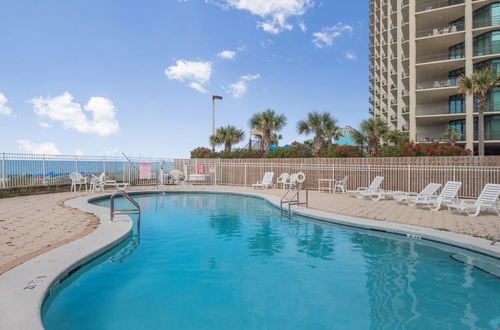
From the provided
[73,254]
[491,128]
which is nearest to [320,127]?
[491,128]

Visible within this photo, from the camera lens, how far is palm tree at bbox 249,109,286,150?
29844 mm

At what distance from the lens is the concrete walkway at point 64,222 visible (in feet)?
17.7

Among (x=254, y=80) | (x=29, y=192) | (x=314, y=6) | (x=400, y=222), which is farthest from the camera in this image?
(x=254, y=80)

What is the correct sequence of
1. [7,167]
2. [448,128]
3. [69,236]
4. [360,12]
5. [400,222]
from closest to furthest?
[69,236] < [400,222] < [7,167] < [448,128] < [360,12]

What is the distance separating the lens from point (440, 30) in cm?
2977

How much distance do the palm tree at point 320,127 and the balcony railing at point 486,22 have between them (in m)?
14.9

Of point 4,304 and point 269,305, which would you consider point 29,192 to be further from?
point 269,305

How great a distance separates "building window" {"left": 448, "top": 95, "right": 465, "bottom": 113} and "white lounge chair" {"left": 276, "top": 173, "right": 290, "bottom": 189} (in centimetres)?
2044

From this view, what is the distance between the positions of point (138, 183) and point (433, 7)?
106 ft

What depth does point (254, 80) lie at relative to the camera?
2300cm

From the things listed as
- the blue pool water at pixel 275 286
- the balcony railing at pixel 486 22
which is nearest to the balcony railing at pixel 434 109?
the balcony railing at pixel 486 22

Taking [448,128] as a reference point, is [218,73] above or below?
above

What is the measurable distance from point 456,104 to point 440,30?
7.42 metres

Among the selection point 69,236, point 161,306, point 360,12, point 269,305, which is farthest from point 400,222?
point 360,12
